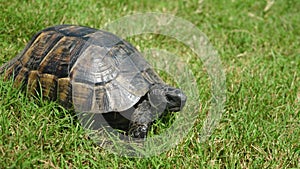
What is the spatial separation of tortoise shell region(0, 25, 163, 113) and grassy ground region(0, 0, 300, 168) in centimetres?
16

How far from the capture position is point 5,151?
2.91m

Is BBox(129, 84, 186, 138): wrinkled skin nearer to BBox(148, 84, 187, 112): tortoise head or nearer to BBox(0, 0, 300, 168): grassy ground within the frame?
BBox(148, 84, 187, 112): tortoise head

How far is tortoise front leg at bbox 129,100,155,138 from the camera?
11.1ft

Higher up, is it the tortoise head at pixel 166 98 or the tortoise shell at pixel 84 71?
the tortoise shell at pixel 84 71

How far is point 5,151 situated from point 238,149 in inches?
66.9


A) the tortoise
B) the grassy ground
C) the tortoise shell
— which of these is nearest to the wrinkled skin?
the tortoise

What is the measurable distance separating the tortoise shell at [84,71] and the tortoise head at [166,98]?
0.28 feet

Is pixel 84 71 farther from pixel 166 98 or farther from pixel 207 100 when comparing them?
pixel 207 100

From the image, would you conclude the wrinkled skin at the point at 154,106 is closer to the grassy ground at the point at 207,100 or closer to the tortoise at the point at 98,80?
the tortoise at the point at 98,80

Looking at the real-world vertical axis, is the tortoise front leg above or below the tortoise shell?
below

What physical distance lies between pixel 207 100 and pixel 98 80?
3.74 ft

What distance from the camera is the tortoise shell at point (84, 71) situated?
339 cm

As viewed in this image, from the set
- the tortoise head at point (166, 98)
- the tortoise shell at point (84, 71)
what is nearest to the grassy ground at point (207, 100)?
the tortoise shell at point (84, 71)

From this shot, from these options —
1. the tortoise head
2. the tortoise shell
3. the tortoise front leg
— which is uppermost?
the tortoise shell
